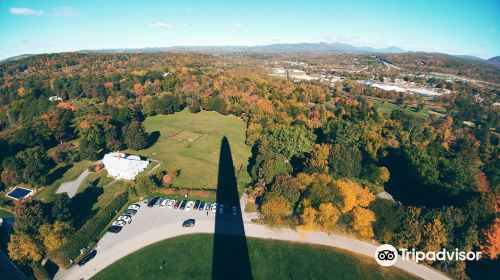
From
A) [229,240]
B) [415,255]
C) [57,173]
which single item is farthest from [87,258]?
[415,255]

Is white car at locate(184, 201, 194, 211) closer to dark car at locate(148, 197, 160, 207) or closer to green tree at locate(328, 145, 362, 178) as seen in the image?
dark car at locate(148, 197, 160, 207)

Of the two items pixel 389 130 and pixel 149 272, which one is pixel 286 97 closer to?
pixel 389 130

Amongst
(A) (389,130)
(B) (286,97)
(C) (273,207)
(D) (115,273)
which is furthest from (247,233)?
(B) (286,97)

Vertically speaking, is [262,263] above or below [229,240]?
below

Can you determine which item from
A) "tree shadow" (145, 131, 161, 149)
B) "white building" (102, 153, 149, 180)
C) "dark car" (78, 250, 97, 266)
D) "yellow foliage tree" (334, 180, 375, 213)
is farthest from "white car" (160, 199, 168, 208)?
"yellow foliage tree" (334, 180, 375, 213)

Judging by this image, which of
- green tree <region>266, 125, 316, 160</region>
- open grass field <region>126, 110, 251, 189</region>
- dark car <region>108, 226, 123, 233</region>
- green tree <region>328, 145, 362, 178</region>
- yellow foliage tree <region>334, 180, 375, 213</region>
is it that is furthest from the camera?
green tree <region>266, 125, 316, 160</region>

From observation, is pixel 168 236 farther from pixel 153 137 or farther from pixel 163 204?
pixel 153 137
